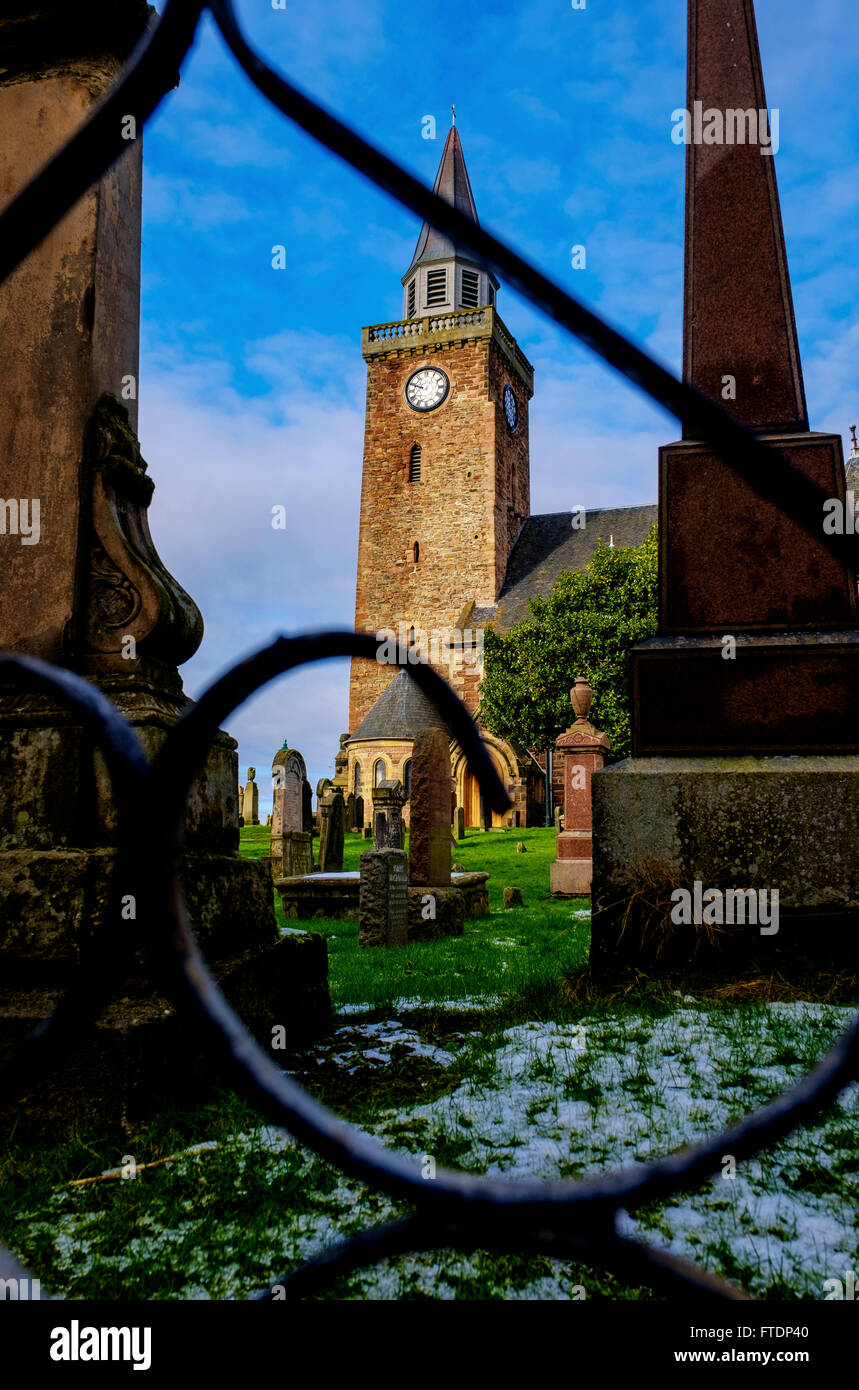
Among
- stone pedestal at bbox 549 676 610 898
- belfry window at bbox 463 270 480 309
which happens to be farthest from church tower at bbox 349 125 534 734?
stone pedestal at bbox 549 676 610 898

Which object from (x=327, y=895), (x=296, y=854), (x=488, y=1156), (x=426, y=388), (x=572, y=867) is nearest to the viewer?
(x=488, y=1156)

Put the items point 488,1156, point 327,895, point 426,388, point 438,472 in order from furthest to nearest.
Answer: point 426,388, point 438,472, point 327,895, point 488,1156

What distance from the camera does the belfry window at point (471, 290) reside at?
4231 centimetres

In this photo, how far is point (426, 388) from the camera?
40062 millimetres

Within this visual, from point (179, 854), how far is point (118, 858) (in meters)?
0.05

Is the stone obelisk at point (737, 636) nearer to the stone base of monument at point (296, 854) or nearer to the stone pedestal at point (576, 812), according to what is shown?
the stone pedestal at point (576, 812)

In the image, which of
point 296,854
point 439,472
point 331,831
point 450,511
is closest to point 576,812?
point 331,831

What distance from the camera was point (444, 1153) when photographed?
7.41ft

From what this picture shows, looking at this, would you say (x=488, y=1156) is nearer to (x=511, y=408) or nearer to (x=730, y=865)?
(x=730, y=865)

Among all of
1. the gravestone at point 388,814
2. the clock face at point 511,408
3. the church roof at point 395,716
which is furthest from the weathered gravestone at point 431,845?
the clock face at point 511,408

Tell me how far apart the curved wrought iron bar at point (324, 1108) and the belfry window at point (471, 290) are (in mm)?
45685

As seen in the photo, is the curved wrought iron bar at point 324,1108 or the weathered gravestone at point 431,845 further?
the weathered gravestone at point 431,845
